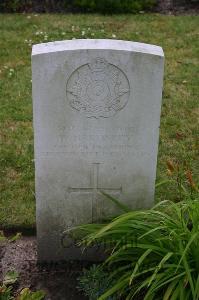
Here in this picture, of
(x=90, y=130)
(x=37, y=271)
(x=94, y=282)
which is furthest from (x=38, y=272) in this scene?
(x=90, y=130)

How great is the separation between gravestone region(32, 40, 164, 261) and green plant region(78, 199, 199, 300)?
299 millimetres

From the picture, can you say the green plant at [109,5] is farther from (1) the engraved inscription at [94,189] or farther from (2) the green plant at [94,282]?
(2) the green plant at [94,282]

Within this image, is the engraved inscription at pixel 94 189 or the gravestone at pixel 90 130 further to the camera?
the engraved inscription at pixel 94 189

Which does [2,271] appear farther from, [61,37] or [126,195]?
[61,37]

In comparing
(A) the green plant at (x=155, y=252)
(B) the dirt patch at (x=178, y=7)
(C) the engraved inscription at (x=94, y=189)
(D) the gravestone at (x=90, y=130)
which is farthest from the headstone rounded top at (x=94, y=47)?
(B) the dirt patch at (x=178, y=7)

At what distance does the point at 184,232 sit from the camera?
3396mm

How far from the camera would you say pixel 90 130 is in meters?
3.61

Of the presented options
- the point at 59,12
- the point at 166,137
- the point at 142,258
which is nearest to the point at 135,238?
the point at 142,258

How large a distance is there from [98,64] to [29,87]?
329cm

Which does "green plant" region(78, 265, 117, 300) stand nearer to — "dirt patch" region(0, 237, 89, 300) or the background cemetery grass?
"dirt patch" region(0, 237, 89, 300)

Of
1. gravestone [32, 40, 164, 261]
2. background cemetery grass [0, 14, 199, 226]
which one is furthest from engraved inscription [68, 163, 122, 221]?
background cemetery grass [0, 14, 199, 226]

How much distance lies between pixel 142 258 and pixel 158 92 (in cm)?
99

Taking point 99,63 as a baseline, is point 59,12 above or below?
above

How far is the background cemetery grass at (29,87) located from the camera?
16.1ft
